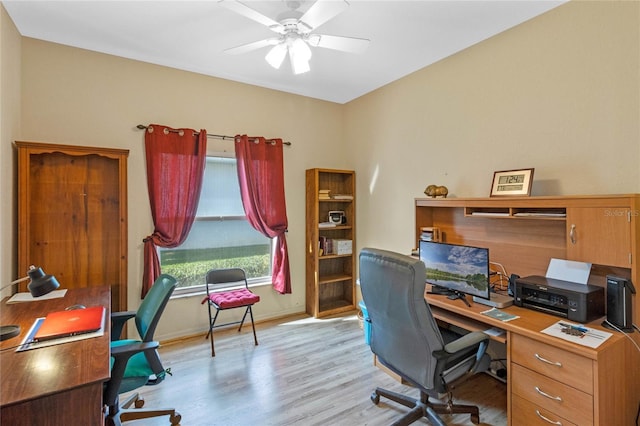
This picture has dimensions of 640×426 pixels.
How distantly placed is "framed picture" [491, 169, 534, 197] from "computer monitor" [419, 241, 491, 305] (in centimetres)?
56

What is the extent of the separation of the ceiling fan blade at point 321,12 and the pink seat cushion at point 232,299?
2460 mm

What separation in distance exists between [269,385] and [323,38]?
2.65 meters

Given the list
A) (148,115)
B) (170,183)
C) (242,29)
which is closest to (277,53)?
(242,29)

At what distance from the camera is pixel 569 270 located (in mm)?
2008

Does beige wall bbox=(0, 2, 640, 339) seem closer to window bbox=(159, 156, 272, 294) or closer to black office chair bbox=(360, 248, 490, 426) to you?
window bbox=(159, 156, 272, 294)

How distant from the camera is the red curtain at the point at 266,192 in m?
3.53

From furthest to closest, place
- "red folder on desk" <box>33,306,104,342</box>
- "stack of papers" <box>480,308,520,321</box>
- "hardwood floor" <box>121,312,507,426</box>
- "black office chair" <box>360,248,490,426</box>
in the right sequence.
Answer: "hardwood floor" <box>121,312,507,426</box>, "stack of papers" <box>480,308,520,321</box>, "black office chair" <box>360,248,490,426</box>, "red folder on desk" <box>33,306,104,342</box>

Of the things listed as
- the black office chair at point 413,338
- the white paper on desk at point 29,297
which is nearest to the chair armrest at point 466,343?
the black office chair at point 413,338

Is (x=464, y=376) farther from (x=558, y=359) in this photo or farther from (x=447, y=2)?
(x=447, y=2)

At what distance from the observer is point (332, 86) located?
12.5 ft

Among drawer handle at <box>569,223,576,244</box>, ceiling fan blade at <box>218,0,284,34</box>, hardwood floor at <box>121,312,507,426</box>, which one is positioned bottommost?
hardwood floor at <box>121,312,507,426</box>

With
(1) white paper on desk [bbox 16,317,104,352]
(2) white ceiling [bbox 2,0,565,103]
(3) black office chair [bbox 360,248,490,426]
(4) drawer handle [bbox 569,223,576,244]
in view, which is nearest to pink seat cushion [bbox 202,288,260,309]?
(1) white paper on desk [bbox 16,317,104,352]

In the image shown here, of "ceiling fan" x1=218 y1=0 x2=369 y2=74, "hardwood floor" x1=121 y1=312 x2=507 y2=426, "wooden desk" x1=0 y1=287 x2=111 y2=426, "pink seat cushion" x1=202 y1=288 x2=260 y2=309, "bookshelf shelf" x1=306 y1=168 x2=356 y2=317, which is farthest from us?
"bookshelf shelf" x1=306 y1=168 x2=356 y2=317

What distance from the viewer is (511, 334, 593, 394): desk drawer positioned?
1498mm
